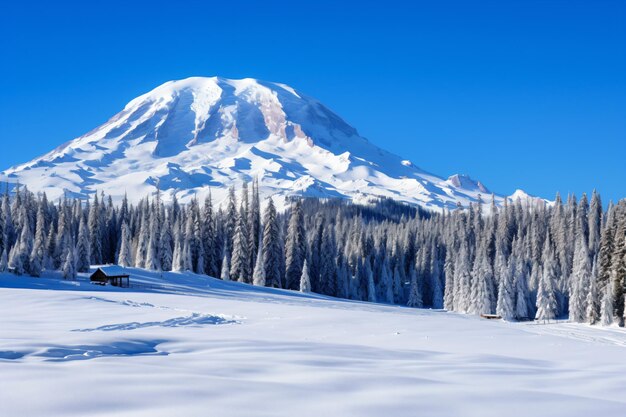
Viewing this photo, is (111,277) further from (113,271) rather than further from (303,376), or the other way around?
(303,376)

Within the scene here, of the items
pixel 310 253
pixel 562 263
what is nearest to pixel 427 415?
→ pixel 310 253

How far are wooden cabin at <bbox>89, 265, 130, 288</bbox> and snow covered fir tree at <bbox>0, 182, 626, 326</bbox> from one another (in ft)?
7.85

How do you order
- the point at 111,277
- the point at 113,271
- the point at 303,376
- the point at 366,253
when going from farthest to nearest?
1. the point at 366,253
2. the point at 113,271
3. the point at 111,277
4. the point at 303,376

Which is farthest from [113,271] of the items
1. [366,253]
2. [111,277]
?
[366,253]

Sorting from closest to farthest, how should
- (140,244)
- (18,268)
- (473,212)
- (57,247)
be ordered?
(18,268) → (57,247) → (140,244) → (473,212)

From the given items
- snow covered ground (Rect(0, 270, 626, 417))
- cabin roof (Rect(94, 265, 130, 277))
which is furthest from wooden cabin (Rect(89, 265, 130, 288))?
snow covered ground (Rect(0, 270, 626, 417))

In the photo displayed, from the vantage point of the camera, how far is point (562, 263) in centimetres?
9725

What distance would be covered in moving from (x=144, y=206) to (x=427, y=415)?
11380 centimetres

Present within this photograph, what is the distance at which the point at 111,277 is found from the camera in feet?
205

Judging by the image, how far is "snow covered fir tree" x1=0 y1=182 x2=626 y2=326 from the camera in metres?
67.6

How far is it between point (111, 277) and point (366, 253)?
5680 cm

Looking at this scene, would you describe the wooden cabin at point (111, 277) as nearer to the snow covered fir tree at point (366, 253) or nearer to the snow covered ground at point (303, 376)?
the snow covered fir tree at point (366, 253)

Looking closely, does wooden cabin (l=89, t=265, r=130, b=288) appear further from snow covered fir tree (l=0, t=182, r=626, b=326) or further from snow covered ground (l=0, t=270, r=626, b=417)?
snow covered ground (l=0, t=270, r=626, b=417)

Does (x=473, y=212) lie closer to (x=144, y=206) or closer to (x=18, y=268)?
(x=144, y=206)
